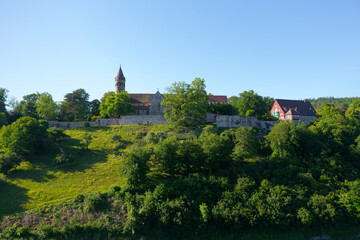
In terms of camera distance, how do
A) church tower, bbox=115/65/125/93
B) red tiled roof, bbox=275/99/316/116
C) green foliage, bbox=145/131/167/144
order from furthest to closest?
church tower, bbox=115/65/125/93
red tiled roof, bbox=275/99/316/116
green foliage, bbox=145/131/167/144

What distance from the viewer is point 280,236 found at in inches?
955

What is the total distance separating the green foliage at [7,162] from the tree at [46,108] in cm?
2256

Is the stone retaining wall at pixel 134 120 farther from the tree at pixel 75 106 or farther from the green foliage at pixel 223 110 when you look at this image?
the green foliage at pixel 223 110

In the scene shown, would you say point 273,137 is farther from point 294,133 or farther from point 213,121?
point 213,121

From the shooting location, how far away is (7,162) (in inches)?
1239

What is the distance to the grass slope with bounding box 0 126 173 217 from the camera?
89.8 ft

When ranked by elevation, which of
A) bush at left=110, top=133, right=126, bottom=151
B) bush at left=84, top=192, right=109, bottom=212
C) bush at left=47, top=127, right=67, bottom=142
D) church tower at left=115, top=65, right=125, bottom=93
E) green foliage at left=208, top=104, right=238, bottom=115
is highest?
church tower at left=115, top=65, right=125, bottom=93

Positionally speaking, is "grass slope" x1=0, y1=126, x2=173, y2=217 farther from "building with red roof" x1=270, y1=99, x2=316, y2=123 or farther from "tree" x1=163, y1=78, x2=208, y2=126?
"building with red roof" x1=270, y1=99, x2=316, y2=123

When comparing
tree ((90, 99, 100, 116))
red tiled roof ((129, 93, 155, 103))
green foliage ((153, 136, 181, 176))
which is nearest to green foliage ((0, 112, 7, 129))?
tree ((90, 99, 100, 116))

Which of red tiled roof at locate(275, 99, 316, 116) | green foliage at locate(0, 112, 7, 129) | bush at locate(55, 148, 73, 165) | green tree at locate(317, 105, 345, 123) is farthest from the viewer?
red tiled roof at locate(275, 99, 316, 116)

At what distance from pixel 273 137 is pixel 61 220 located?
31.9m

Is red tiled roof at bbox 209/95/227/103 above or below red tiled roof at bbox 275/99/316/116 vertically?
above

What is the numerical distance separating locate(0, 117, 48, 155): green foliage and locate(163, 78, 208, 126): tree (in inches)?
926

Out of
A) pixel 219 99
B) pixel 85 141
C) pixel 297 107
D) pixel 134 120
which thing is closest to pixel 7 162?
pixel 85 141
